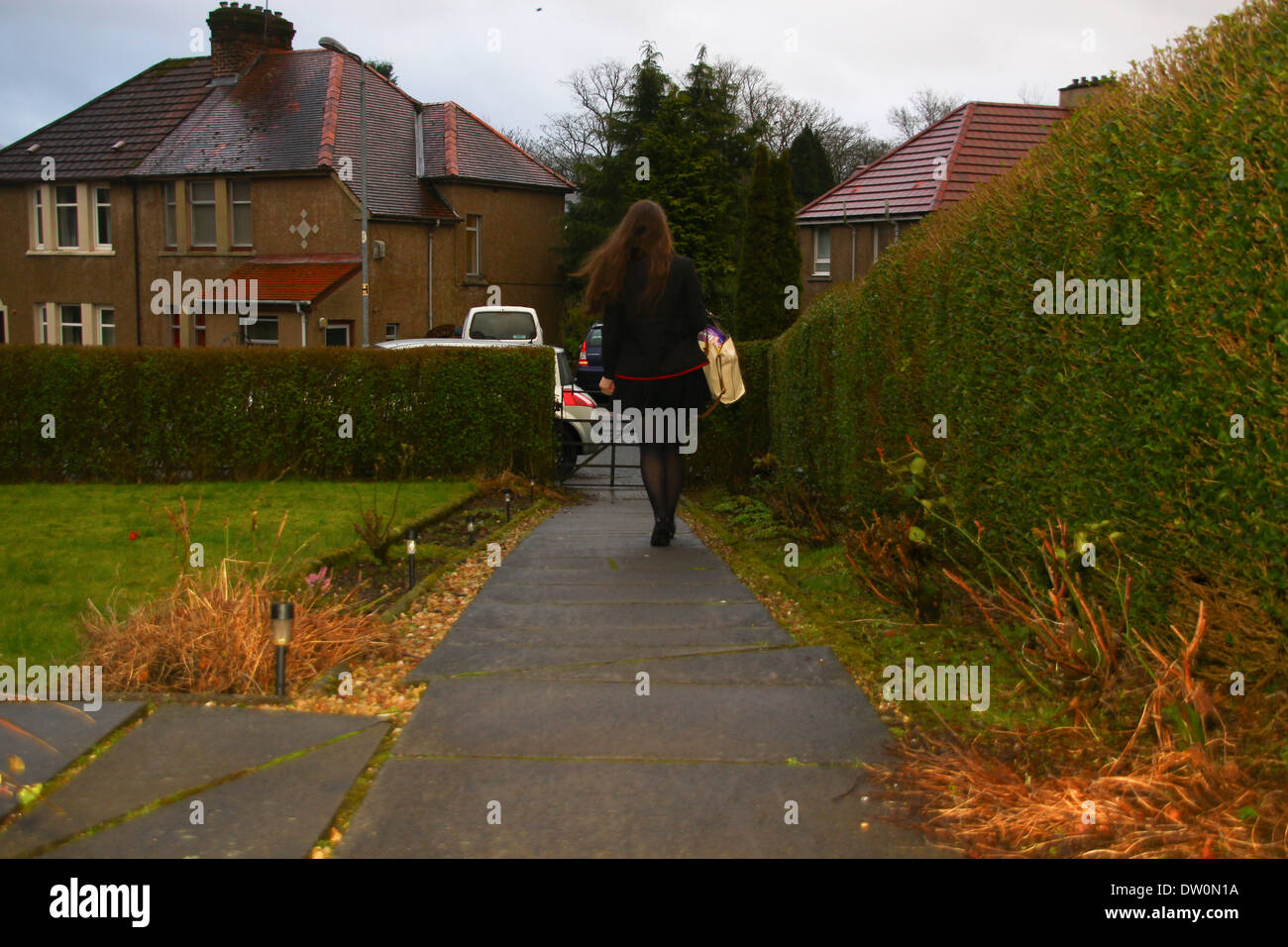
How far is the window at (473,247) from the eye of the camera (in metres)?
38.0

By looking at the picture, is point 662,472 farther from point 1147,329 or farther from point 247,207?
point 247,207

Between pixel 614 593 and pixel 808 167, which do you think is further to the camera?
pixel 808 167

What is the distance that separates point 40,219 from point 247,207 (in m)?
7.75

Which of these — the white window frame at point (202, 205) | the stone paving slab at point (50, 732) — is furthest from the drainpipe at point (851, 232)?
the stone paving slab at point (50, 732)

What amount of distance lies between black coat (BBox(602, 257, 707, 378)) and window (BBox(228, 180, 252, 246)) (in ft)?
94.2

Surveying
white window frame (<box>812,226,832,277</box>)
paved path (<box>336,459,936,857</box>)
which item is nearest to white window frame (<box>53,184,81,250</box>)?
white window frame (<box>812,226,832,277</box>)

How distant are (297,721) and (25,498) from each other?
30.8 ft

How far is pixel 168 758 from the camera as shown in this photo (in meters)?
4.06

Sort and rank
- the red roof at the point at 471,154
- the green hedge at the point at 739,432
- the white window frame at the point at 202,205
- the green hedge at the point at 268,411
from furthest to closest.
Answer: the red roof at the point at 471,154, the white window frame at the point at 202,205, the green hedge at the point at 739,432, the green hedge at the point at 268,411

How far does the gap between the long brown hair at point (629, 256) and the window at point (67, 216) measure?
33070 millimetres

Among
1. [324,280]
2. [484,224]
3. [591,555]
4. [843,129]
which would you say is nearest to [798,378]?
[591,555]

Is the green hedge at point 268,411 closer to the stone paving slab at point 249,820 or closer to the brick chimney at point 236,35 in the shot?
the stone paving slab at point 249,820

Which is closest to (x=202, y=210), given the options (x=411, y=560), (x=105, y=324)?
(x=105, y=324)

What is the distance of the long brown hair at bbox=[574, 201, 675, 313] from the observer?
26.5 feet
